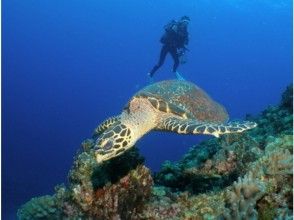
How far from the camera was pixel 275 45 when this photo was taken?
10631 centimetres

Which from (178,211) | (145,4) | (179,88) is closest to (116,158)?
(178,211)

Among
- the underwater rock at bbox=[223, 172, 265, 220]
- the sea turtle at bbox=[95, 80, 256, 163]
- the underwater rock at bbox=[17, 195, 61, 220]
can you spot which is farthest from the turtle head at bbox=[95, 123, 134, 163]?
the underwater rock at bbox=[17, 195, 61, 220]

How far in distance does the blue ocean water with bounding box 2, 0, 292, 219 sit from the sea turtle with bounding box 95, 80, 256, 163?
4629 cm

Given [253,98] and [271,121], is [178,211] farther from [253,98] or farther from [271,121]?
[253,98]

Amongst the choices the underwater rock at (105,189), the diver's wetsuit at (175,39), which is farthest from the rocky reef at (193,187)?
the diver's wetsuit at (175,39)

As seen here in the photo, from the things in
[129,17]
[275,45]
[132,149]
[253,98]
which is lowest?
[132,149]

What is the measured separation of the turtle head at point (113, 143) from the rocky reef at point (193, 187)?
0.35 meters

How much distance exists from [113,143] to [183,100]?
7.06ft

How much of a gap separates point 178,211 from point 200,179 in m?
1.24

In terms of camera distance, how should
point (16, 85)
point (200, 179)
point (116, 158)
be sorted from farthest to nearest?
point (16, 85), point (200, 179), point (116, 158)

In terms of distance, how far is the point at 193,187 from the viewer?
5.63 m

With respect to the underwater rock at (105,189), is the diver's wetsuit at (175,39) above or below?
above

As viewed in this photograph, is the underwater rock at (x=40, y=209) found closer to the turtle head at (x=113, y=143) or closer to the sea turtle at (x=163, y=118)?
the sea turtle at (x=163, y=118)

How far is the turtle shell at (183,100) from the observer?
230 inches
